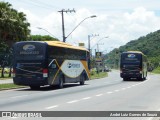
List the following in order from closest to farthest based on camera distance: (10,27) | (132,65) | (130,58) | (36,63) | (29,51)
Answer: (36,63), (29,51), (130,58), (132,65), (10,27)

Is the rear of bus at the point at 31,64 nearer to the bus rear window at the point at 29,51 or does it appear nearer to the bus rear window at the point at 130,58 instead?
the bus rear window at the point at 29,51

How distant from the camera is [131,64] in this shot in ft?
163

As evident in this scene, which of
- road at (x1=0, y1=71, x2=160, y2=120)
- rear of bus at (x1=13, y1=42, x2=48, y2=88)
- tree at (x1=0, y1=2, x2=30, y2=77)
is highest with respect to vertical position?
tree at (x1=0, y1=2, x2=30, y2=77)

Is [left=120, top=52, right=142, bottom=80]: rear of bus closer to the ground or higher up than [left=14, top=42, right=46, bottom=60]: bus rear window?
closer to the ground

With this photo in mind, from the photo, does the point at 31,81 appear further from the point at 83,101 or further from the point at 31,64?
the point at 83,101

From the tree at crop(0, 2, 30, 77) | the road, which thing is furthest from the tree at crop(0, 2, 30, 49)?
the road

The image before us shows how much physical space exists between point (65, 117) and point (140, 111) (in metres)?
3.30

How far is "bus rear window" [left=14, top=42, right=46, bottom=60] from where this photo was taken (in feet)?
95.9

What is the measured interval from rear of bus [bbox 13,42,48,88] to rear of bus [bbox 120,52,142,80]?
21.8 metres

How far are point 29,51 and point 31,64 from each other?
893 millimetres

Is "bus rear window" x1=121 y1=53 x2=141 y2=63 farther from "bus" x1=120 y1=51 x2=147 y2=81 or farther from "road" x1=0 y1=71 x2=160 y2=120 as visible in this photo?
"road" x1=0 y1=71 x2=160 y2=120

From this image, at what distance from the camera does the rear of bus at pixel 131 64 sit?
4956cm

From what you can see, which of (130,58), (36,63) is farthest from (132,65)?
(36,63)

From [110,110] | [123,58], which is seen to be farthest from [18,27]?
[110,110]
